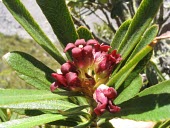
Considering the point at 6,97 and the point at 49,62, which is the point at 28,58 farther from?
the point at 49,62

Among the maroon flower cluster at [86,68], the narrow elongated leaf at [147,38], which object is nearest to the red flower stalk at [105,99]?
the maroon flower cluster at [86,68]

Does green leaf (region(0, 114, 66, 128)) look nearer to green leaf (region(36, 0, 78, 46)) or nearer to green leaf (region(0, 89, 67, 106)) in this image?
green leaf (region(0, 89, 67, 106))

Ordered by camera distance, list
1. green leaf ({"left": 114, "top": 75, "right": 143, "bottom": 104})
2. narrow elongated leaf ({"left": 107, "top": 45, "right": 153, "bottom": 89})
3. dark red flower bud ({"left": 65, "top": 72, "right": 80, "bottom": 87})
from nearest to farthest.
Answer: narrow elongated leaf ({"left": 107, "top": 45, "right": 153, "bottom": 89})
dark red flower bud ({"left": 65, "top": 72, "right": 80, "bottom": 87})
green leaf ({"left": 114, "top": 75, "right": 143, "bottom": 104})

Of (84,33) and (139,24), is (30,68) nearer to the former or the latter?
(84,33)

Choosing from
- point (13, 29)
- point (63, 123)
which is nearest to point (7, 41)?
point (13, 29)

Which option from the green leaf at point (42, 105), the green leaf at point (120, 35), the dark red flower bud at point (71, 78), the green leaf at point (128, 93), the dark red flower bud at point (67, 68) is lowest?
the green leaf at point (128, 93)

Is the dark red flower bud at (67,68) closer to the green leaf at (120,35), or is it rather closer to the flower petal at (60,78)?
the flower petal at (60,78)

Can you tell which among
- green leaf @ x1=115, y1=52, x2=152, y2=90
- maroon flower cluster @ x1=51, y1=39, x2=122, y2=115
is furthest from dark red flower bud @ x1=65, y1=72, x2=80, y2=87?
green leaf @ x1=115, y1=52, x2=152, y2=90
